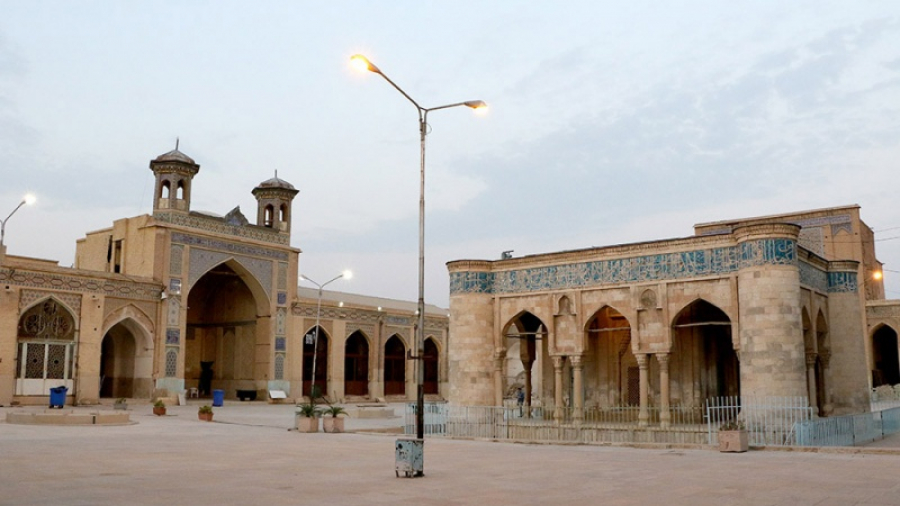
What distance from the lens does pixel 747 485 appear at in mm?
9195

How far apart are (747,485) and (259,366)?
104 feet

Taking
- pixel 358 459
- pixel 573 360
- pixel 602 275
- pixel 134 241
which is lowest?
pixel 358 459

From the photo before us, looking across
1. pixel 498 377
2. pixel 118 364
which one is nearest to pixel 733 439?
pixel 498 377

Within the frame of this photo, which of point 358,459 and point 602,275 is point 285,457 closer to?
point 358,459

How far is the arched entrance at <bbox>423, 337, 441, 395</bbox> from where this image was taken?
49000mm

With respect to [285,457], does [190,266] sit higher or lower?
higher

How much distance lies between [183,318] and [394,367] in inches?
602

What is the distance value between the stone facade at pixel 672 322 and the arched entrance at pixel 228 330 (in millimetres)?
17173

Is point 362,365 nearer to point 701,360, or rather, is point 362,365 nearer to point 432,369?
point 432,369

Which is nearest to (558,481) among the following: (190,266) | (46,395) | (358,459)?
(358,459)

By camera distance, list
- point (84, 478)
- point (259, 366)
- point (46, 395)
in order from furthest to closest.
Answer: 1. point (259, 366)
2. point (46, 395)
3. point (84, 478)

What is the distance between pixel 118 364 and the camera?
112 feet

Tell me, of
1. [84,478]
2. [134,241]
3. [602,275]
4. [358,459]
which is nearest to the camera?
[84,478]

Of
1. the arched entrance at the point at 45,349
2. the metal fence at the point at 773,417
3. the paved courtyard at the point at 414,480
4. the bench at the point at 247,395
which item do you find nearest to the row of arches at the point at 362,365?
the bench at the point at 247,395
